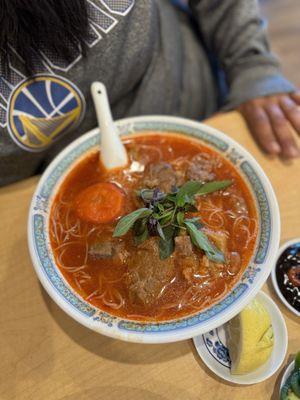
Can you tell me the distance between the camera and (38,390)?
97 cm

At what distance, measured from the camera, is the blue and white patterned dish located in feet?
3.06

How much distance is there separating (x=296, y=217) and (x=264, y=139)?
1.11ft

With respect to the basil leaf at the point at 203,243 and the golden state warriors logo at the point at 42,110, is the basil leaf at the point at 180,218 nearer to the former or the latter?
the basil leaf at the point at 203,243

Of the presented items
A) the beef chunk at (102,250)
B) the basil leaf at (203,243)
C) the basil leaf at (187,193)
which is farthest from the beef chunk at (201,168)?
the beef chunk at (102,250)

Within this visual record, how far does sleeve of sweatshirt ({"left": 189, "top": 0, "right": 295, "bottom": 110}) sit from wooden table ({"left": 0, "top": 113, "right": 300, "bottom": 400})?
90cm

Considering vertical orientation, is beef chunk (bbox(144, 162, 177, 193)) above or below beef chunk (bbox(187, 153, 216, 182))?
above

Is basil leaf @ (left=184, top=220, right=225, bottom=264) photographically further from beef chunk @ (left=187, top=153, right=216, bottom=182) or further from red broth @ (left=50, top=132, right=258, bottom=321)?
beef chunk @ (left=187, top=153, right=216, bottom=182)

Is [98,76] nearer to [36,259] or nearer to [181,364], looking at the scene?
[36,259]

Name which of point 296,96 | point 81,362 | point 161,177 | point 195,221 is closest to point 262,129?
point 296,96

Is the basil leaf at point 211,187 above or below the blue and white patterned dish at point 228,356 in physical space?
above

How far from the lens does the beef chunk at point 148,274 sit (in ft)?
3.13

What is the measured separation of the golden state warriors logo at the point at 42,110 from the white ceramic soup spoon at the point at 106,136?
0.13 metres

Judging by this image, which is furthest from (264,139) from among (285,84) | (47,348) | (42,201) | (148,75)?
(47,348)

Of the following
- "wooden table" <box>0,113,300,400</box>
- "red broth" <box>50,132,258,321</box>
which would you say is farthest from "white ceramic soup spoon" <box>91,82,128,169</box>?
"wooden table" <box>0,113,300,400</box>
